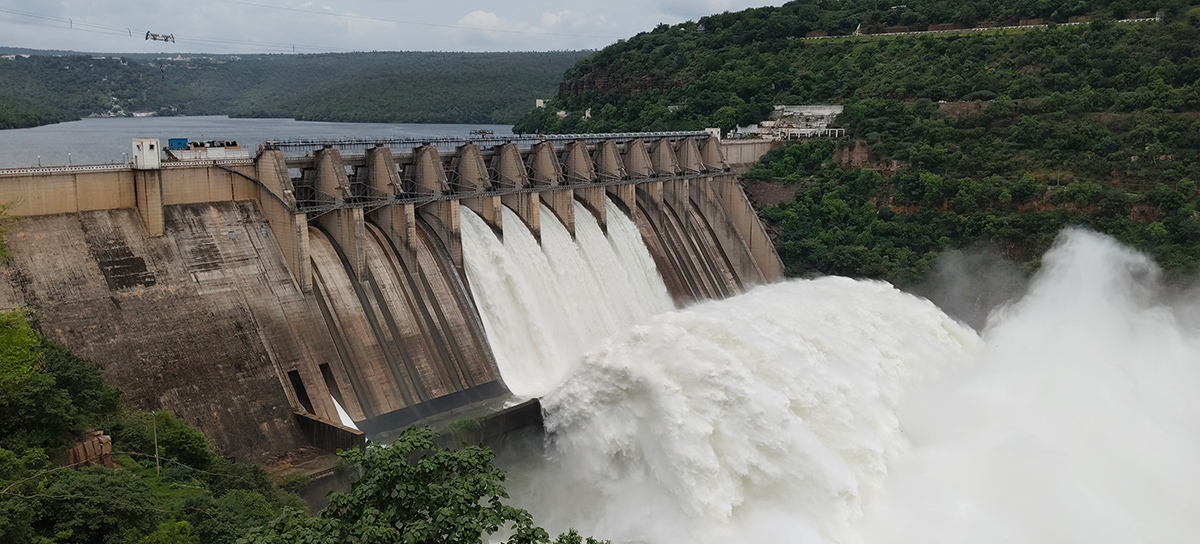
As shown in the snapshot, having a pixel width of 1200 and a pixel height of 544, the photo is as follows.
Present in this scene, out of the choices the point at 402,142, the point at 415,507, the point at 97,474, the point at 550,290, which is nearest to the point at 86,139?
the point at 402,142

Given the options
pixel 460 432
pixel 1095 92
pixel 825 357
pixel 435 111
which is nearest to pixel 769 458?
pixel 825 357

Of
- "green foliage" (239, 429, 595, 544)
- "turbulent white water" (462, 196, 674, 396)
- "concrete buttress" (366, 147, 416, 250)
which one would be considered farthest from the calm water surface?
"green foliage" (239, 429, 595, 544)

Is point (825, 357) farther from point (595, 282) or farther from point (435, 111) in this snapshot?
point (435, 111)

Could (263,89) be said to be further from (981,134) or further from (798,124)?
(981,134)

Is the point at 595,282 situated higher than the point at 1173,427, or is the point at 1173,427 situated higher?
the point at 595,282

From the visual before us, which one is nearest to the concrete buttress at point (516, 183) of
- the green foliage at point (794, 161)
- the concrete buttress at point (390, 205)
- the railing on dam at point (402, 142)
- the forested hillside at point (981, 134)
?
the railing on dam at point (402, 142)

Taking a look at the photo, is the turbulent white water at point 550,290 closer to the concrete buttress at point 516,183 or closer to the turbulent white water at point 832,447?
the concrete buttress at point 516,183
